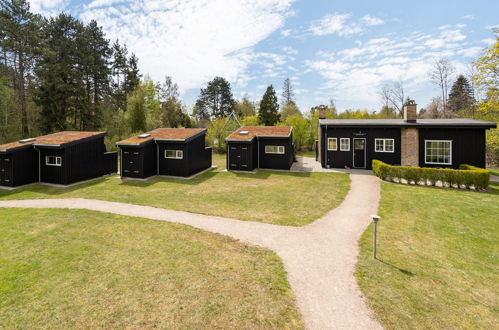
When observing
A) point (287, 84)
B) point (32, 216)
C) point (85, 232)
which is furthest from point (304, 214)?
point (287, 84)

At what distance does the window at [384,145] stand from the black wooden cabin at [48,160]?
74.2 ft

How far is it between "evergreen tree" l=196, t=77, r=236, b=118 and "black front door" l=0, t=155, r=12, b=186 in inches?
1996

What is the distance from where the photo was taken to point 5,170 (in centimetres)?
1680

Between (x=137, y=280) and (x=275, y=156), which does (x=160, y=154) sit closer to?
(x=275, y=156)

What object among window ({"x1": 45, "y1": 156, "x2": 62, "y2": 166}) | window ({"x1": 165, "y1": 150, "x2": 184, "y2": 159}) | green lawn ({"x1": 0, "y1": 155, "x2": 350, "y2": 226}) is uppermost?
window ({"x1": 165, "y1": 150, "x2": 184, "y2": 159})

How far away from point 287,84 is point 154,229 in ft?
195

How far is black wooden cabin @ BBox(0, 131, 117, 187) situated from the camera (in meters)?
16.8

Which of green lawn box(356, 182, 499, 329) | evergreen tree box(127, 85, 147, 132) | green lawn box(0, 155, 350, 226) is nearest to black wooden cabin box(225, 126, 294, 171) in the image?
green lawn box(0, 155, 350, 226)

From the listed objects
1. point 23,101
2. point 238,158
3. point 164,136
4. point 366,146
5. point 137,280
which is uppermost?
point 23,101

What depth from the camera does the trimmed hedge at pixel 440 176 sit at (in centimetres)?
1500

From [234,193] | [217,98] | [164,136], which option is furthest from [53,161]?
[217,98]

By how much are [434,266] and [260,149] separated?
677 inches

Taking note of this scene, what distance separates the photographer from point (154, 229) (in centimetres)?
933

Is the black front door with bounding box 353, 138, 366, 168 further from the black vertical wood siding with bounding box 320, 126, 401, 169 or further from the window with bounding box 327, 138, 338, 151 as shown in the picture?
the window with bounding box 327, 138, 338, 151
